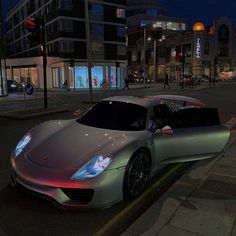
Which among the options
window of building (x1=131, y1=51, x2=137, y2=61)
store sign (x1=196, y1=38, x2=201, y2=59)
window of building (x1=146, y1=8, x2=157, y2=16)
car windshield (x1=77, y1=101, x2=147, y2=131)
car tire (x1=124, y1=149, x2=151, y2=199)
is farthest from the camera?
window of building (x1=146, y1=8, x2=157, y2=16)

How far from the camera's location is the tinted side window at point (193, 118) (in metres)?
5.39

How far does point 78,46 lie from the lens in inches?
1762

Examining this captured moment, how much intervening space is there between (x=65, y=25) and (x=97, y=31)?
5.24 metres

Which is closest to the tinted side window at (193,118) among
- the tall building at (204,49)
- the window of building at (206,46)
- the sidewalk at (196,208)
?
A: the sidewalk at (196,208)

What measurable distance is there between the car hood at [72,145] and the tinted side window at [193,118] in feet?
3.61

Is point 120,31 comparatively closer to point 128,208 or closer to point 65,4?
point 65,4

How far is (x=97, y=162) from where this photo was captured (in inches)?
151

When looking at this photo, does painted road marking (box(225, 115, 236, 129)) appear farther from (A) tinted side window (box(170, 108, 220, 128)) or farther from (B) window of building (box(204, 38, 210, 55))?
(B) window of building (box(204, 38, 210, 55))

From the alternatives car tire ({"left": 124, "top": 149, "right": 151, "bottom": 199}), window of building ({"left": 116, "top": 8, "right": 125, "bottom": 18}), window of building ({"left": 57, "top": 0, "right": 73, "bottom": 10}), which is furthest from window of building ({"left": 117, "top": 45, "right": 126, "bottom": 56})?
car tire ({"left": 124, "top": 149, "right": 151, "bottom": 199})

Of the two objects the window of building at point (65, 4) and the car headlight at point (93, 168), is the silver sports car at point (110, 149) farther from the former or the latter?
the window of building at point (65, 4)

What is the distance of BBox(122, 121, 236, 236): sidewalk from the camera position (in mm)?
3368

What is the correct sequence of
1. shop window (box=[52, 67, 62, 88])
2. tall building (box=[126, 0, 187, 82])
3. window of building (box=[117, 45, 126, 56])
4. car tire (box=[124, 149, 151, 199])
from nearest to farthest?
car tire (box=[124, 149, 151, 199])
shop window (box=[52, 67, 62, 88])
window of building (box=[117, 45, 126, 56])
tall building (box=[126, 0, 187, 82])

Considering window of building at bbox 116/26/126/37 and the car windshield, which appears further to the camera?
window of building at bbox 116/26/126/37

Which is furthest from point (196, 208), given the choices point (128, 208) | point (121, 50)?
point (121, 50)
